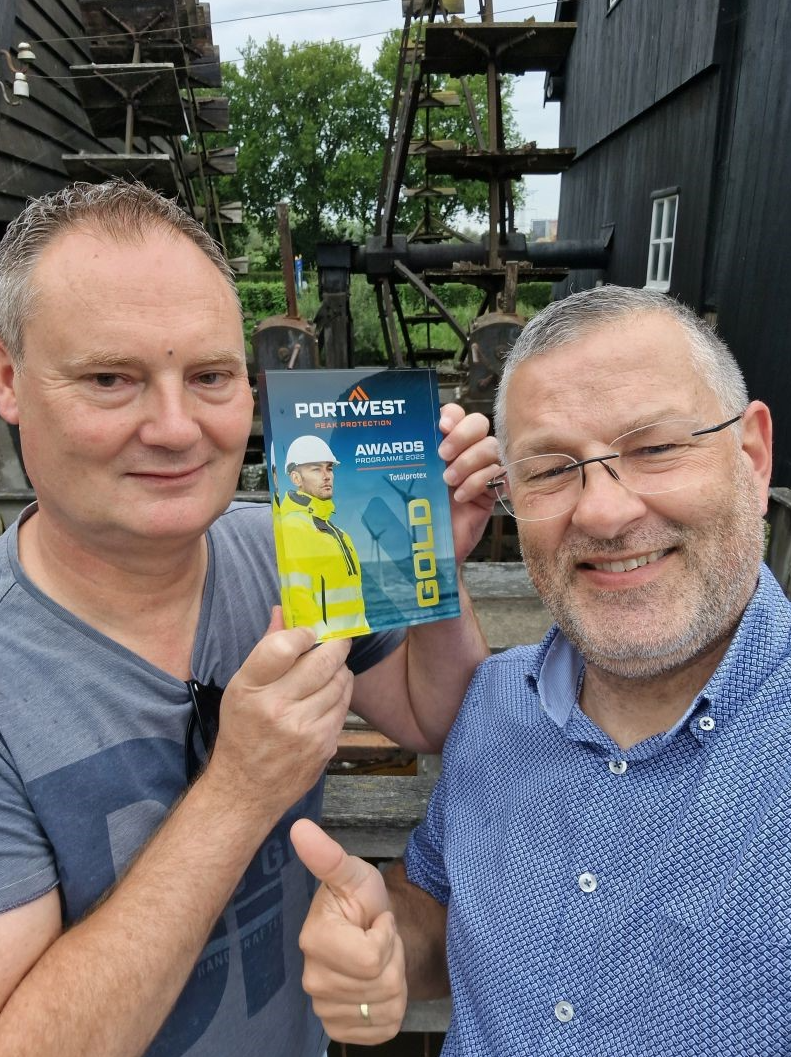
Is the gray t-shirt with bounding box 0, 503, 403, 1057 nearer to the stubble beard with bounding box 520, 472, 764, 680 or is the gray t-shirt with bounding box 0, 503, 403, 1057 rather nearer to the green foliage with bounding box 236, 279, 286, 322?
the stubble beard with bounding box 520, 472, 764, 680

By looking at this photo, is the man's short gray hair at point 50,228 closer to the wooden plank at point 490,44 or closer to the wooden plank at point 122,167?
the wooden plank at point 122,167

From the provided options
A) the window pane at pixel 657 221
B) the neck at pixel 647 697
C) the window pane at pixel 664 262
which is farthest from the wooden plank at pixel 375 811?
the window pane at pixel 657 221

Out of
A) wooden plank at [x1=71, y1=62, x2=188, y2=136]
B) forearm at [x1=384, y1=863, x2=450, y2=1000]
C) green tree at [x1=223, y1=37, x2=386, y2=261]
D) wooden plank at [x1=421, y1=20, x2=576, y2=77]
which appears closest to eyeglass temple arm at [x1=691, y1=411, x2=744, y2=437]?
forearm at [x1=384, y1=863, x2=450, y2=1000]

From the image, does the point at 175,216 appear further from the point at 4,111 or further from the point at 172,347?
the point at 4,111

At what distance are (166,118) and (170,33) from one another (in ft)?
4.14

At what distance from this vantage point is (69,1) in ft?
31.7

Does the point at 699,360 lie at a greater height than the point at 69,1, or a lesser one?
lesser

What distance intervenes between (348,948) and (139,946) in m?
0.32

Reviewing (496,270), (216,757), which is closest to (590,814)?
(216,757)

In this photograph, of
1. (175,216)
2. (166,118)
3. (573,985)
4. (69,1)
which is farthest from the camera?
(166,118)

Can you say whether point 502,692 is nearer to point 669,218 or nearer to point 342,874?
point 342,874

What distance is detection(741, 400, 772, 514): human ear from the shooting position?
53.9 inches

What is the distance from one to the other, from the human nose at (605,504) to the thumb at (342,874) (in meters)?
0.68

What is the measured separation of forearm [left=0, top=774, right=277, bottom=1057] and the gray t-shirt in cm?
4
